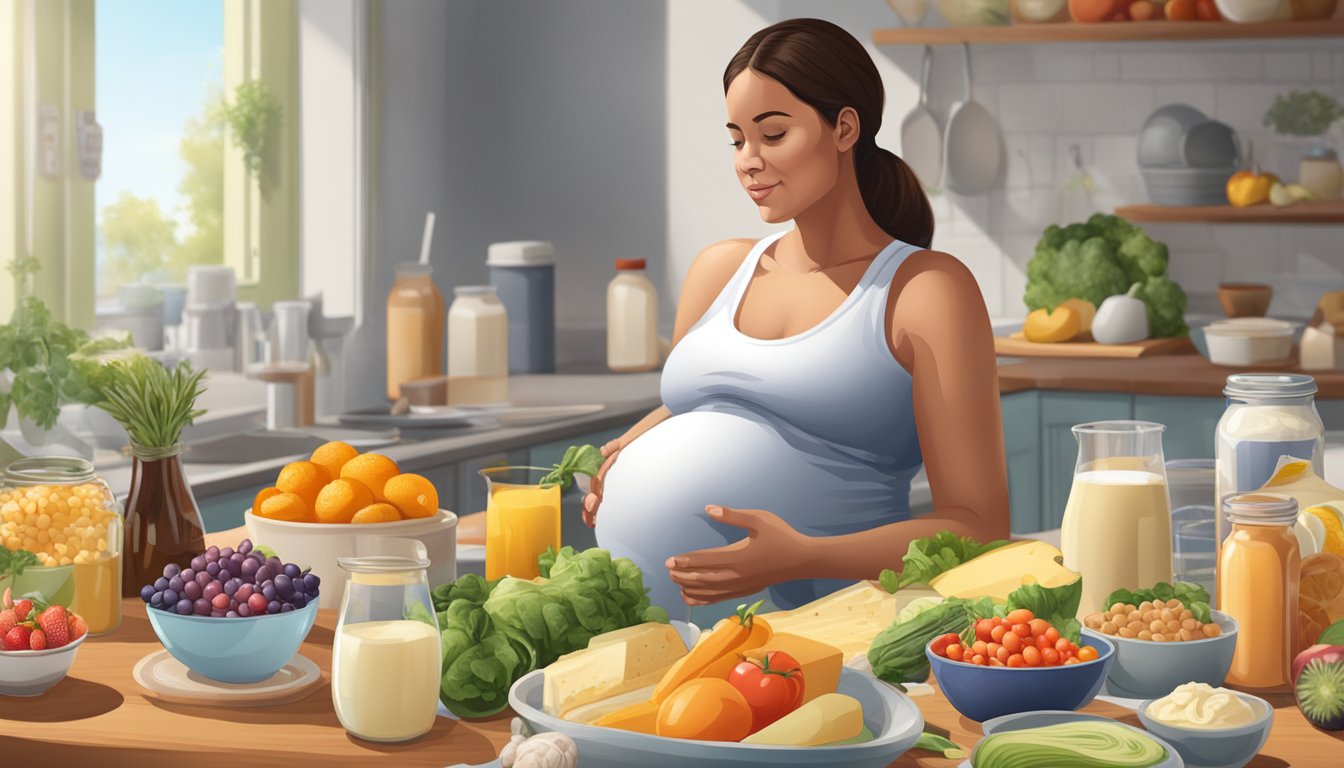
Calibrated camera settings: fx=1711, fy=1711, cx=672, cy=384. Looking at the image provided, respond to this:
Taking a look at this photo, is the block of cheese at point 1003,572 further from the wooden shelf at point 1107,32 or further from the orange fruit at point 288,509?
the wooden shelf at point 1107,32

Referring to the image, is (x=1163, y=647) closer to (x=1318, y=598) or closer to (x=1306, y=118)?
(x=1318, y=598)

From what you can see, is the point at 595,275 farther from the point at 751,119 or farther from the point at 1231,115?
the point at 751,119

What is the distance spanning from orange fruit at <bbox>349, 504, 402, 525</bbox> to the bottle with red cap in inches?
94.4

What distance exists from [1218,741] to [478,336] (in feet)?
8.98

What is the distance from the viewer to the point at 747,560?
189 centimetres

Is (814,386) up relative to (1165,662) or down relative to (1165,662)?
up

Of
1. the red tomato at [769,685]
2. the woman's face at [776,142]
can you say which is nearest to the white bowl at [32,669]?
the red tomato at [769,685]

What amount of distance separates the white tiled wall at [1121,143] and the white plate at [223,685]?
3.16 m

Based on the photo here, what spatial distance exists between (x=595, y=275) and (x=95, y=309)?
5.28 feet

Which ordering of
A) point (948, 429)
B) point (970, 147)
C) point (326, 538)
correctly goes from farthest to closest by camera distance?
point (970, 147)
point (948, 429)
point (326, 538)

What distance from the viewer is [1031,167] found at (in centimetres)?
446

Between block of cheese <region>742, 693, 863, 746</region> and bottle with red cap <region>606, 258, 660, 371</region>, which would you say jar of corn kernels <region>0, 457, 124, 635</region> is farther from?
bottle with red cap <region>606, 258, 660, 371</region>

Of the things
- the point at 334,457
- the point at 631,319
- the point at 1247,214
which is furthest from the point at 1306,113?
the point at 334,457

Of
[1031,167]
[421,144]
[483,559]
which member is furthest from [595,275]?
[483,559]
